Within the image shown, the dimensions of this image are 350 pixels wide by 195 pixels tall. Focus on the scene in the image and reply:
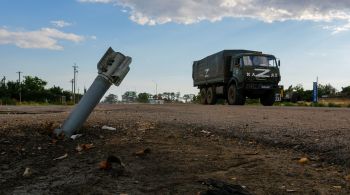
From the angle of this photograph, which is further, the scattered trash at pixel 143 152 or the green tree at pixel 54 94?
the green tree at pixel 54 94

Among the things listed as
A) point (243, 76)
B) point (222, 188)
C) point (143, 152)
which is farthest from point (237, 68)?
point (222, 188)

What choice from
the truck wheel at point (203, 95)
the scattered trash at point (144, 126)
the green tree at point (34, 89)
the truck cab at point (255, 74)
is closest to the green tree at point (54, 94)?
the green tree at point (34, 89)

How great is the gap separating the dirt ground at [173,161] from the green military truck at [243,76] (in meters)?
14.7

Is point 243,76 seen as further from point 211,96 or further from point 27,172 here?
point 27,172

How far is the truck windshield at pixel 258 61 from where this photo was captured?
67.8ft

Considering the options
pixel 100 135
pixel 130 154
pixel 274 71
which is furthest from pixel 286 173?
pixel 274 71

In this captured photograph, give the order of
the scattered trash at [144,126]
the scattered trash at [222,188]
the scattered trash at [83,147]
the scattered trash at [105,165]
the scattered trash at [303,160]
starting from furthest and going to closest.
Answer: the scattered trash at [144,126] → the scattered trash at [83,147] → the scattered trash at [303,160] → the scattered trash at [105,165] → the scattered trash at [222,188]

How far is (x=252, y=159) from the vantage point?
14.0 ft

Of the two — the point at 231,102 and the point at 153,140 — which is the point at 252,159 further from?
the point at 231,102

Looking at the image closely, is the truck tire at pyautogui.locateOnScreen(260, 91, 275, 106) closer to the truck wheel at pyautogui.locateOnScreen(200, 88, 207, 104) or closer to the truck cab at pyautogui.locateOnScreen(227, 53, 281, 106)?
the truck cab at pyautogui.locateOnScreen(227, 53, 281, 106)

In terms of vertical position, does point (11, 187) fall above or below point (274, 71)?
below

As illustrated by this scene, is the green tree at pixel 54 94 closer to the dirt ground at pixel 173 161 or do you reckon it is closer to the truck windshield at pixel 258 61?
the truck windshield at pixel 258 61

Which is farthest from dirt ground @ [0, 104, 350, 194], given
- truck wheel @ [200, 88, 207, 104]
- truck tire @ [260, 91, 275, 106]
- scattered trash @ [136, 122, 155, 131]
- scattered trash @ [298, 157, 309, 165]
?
truck wheel @ [200, 88, 207, 104]

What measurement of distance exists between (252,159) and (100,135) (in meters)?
2.20
